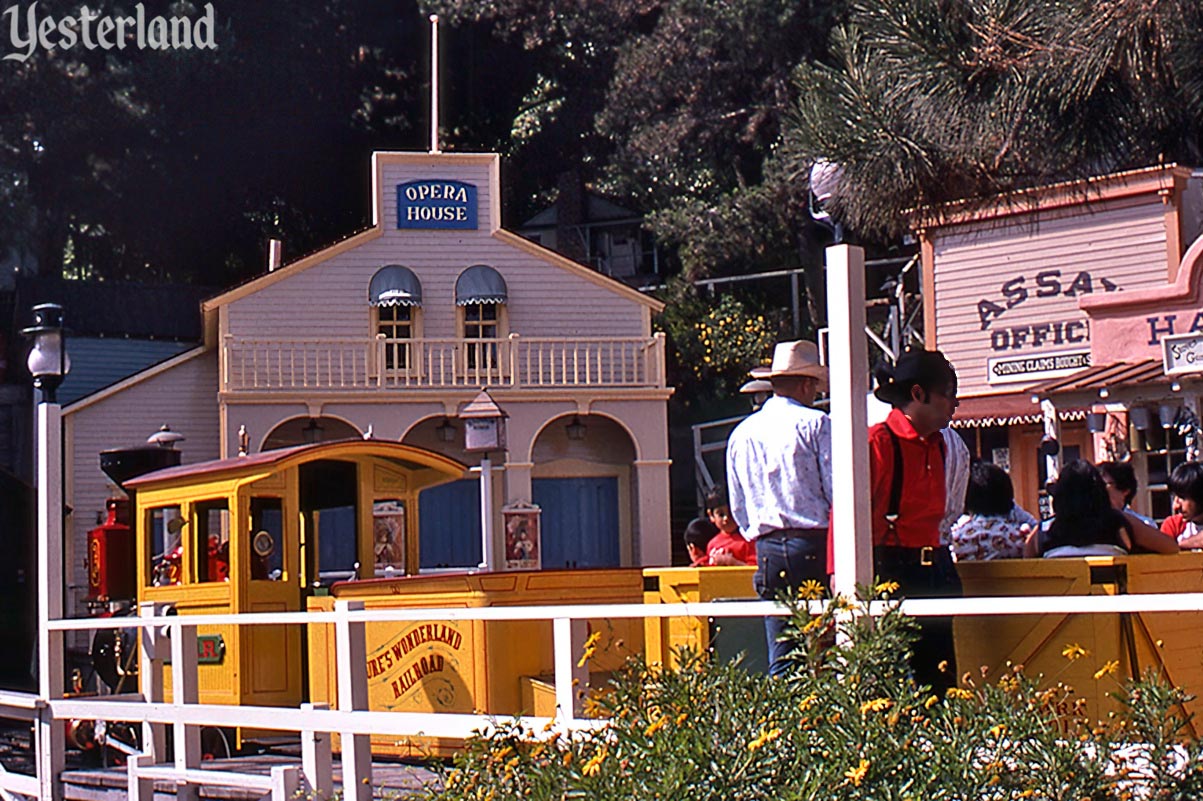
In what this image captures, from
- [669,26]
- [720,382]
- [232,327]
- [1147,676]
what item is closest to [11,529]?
[232,327]

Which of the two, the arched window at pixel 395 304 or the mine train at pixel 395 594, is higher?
the arched window at pixel 395 304

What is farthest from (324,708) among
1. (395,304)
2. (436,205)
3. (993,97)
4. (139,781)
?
(436,205)

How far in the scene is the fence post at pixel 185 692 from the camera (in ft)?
31.2

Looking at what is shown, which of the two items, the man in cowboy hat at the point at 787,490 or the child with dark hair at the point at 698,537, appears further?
the child with dark hair at the point at 698,537

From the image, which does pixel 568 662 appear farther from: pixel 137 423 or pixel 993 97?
pixel 137 423

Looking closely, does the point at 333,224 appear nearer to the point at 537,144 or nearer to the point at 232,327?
the point at 537,144

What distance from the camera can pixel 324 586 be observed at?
41.5 ft

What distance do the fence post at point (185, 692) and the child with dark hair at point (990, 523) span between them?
400 cm

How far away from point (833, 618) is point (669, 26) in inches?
1325

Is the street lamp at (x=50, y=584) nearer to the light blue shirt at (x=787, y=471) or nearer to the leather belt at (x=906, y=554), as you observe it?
the light blue shirt at (x=787, y=471)

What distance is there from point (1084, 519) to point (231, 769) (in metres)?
4.79

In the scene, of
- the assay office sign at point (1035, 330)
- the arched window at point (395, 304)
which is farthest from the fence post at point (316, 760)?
the arched window at point (395, 304)

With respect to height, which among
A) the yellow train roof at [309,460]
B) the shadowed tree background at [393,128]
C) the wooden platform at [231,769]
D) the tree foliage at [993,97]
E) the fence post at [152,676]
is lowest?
the wooden platform at [231,769]

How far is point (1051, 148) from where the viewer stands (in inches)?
333
